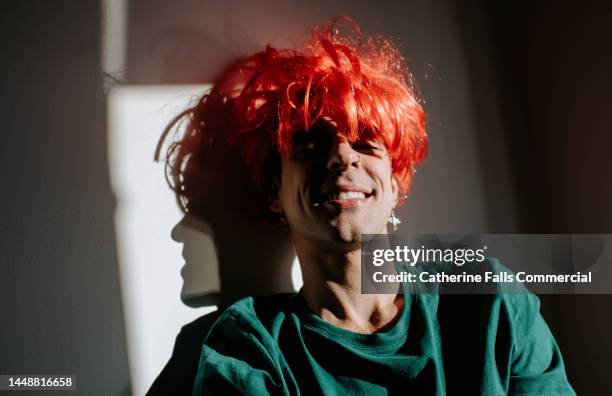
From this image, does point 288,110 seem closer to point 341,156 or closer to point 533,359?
point 341,156

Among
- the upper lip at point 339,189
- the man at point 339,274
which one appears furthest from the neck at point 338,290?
the upper lip at point 339,189

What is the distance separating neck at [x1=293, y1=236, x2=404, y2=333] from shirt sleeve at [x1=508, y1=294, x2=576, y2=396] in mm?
262

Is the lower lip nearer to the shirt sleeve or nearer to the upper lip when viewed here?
the upper lip

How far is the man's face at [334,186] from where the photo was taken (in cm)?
101

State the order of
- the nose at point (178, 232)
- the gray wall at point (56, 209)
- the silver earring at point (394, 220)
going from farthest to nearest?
the silver earring at point (394, 220), the nose at point (178, 232), the gray wall at point (56, 209)

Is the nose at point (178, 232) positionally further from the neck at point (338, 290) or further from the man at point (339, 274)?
the neck at point (338, 290)

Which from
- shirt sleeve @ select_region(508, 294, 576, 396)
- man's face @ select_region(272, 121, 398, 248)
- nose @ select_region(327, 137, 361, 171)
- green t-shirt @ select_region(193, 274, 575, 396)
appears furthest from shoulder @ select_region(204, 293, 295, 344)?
shirt sleeve @ select_region(508, 294, 576, 396)

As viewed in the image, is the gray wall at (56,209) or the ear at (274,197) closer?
the gray wall at (56,209)

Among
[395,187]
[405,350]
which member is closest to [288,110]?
[395,187]

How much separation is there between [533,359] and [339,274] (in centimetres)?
43

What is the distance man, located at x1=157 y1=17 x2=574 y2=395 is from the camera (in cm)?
100

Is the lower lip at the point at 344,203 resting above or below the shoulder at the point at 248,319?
above

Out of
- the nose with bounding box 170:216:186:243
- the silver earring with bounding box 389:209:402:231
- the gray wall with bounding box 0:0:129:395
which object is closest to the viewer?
the gray wall with bounding box 0:0:129:395

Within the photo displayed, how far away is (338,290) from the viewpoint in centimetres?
Result: 108
